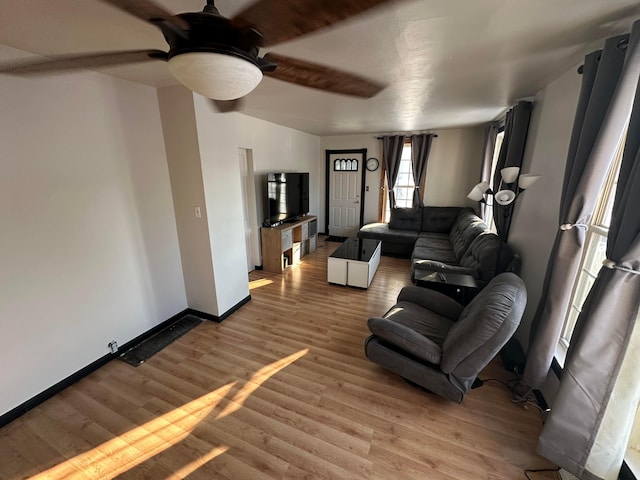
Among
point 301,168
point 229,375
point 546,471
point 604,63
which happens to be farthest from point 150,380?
point 301,168

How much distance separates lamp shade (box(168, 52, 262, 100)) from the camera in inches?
35.3

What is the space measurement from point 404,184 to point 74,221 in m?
5.37

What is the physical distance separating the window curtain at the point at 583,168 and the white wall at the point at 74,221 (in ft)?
10.9

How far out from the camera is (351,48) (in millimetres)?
1608

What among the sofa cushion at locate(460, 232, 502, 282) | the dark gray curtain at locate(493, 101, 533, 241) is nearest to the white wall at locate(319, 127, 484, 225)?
the dark gray curtain at locate(493, 101, 533, 241)

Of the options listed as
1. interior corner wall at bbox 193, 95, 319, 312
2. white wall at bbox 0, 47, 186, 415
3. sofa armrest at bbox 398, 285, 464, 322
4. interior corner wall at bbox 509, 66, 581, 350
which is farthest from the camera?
interior corner wall at bbox 193, 95, 319, 312

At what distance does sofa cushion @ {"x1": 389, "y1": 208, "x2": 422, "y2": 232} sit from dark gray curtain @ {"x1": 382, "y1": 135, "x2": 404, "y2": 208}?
1.49 feet

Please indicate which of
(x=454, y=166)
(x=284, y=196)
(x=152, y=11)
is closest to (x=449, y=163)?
(x=454, y=166)

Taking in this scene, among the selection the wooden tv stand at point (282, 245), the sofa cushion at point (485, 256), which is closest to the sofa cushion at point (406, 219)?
the wooden tv stand at point (282, 245)

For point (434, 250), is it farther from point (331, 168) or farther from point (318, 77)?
point (318, 77)

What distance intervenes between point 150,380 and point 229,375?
64 centimetres

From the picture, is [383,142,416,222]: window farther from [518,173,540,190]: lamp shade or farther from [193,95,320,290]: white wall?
[518,173,540,190]: lamp shade

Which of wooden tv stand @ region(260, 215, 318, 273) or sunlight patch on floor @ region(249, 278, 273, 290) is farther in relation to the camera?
wooden tv stand @ region(260, 215, 318, 273)

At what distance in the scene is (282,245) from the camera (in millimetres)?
4305
